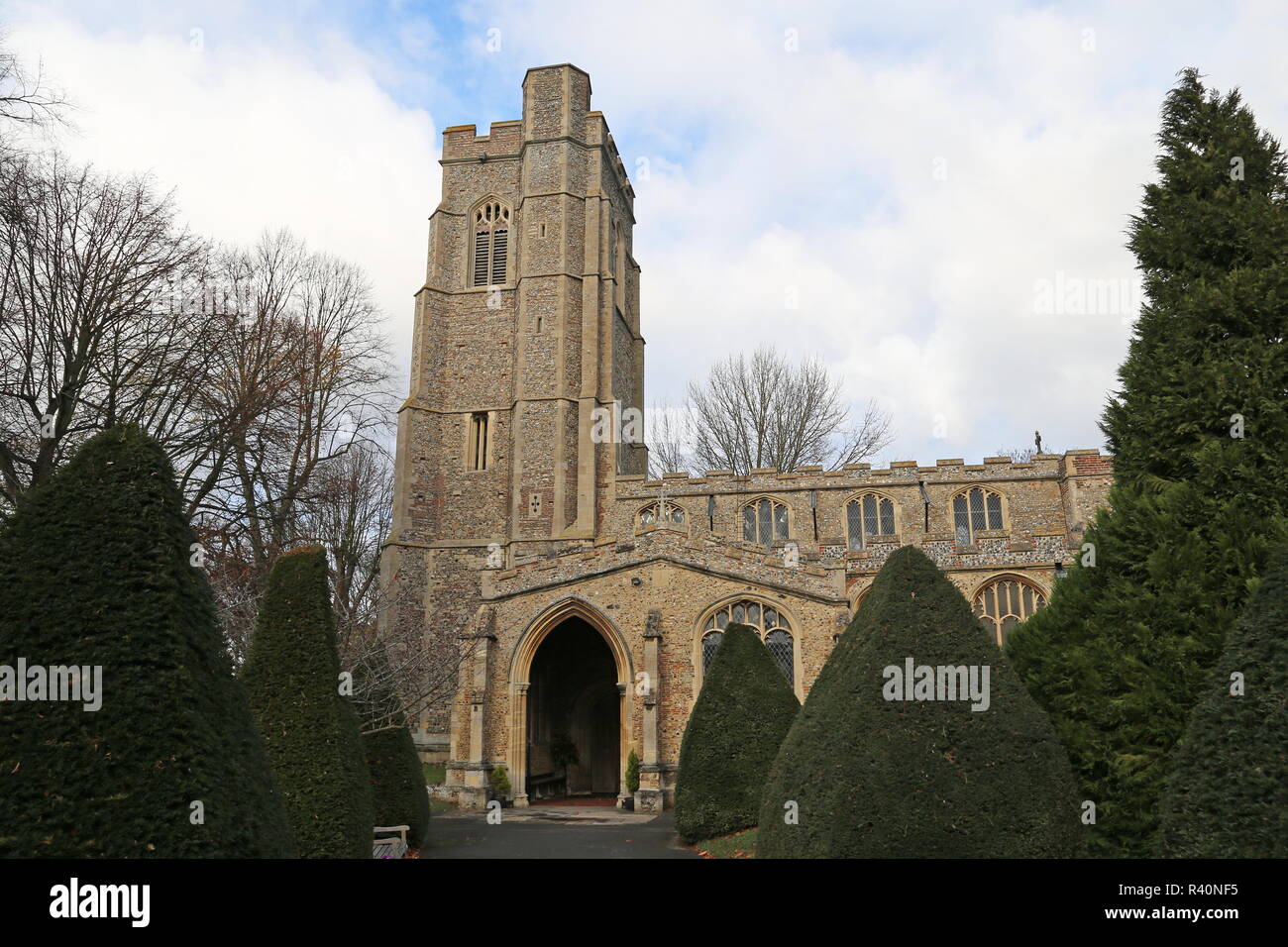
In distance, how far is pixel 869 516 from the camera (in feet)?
102

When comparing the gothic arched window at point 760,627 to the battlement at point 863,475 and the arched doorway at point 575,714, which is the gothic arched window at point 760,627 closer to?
the arched doorway at point 575,714

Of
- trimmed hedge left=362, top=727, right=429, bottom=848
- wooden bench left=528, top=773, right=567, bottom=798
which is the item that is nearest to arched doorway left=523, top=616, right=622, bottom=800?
wooden bench left=528, top=773, right=567, bottom=798

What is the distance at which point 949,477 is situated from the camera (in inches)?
1209

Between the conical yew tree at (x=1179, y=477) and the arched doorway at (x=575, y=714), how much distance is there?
16.8m

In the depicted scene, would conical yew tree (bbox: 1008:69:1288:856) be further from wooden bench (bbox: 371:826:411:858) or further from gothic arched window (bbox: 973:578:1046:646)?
gothic arched window (bbox: 973:578:1046:646)

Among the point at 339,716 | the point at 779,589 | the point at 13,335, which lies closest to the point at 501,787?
the point at 779,589

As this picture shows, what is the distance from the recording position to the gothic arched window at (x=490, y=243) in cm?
3478

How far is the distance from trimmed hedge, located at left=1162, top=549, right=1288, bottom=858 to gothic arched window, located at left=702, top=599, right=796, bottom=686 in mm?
14931

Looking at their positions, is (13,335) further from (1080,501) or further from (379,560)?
(1080,501)

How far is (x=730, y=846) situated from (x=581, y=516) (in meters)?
18.4

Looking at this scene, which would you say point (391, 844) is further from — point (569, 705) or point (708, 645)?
point (569, 705)

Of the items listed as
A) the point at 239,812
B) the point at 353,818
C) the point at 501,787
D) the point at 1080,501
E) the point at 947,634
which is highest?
the point at 1080,501
